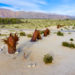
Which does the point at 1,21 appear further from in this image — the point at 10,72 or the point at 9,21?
the point at 10,72

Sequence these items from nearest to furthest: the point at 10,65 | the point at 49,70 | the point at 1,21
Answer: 1. the point at 49,70
2. the point at 10,65
3. the point at 1,21

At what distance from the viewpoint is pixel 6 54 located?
1060 centimetres

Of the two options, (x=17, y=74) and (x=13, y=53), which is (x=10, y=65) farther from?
(x=13, y=53)

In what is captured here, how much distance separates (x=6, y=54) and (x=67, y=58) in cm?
438

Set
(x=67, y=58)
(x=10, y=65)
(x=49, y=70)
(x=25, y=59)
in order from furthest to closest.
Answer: (x=67, y=58), (x=25, y=59), (x=10, y=65), (x=49, y=70)

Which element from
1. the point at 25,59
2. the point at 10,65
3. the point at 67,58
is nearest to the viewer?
the point at 10,65

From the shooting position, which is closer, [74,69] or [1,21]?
[74,69]

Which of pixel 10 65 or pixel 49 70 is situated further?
pixel 10 65

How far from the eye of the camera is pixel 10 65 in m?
8.77

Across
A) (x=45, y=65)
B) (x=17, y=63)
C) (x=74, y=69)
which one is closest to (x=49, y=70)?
(x=45, y=65)

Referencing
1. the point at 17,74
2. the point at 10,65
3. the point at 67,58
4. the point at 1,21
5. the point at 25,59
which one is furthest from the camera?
the point at 1,21

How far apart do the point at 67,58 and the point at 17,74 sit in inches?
165

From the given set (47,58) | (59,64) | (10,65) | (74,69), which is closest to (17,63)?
(10,65)

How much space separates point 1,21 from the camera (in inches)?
2391
